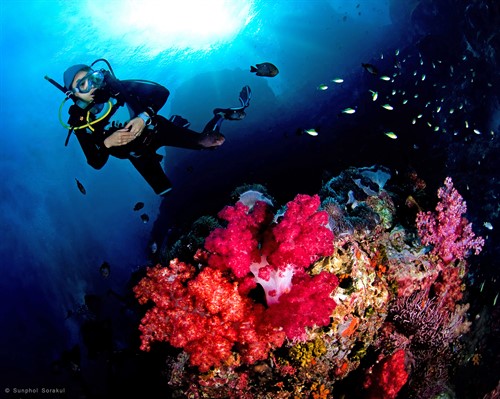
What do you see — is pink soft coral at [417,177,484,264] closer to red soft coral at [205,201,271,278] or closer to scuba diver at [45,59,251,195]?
red soft coral at [205,201,271,278]

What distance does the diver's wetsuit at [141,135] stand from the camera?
5254mm

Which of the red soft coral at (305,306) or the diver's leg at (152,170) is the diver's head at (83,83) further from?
the red soft coral at (305,306)

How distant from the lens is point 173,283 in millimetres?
4191

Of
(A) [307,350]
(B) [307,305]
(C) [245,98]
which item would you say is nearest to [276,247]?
(B) [307,305]

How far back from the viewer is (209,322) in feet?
12.7

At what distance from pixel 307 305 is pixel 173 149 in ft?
66.3

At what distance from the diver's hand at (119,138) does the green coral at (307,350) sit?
4.13 m

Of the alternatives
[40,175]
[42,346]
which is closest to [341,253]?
[42,346]

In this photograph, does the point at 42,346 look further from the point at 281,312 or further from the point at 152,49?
the point at 152,49

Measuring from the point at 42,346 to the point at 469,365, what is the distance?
934 inches

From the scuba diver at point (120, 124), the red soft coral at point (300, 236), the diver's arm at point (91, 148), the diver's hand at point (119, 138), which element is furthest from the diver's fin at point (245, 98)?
the red soft coral at point (300, 236)

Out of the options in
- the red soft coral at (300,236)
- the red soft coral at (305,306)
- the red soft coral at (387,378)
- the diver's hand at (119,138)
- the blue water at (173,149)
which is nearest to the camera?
the red soft coral at (305,306)

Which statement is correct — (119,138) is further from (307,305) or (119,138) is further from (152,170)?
(307,305)

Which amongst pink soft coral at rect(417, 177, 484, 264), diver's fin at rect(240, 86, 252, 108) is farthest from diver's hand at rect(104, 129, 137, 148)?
pink soft coral at rect(417, 177, 484, 264)
